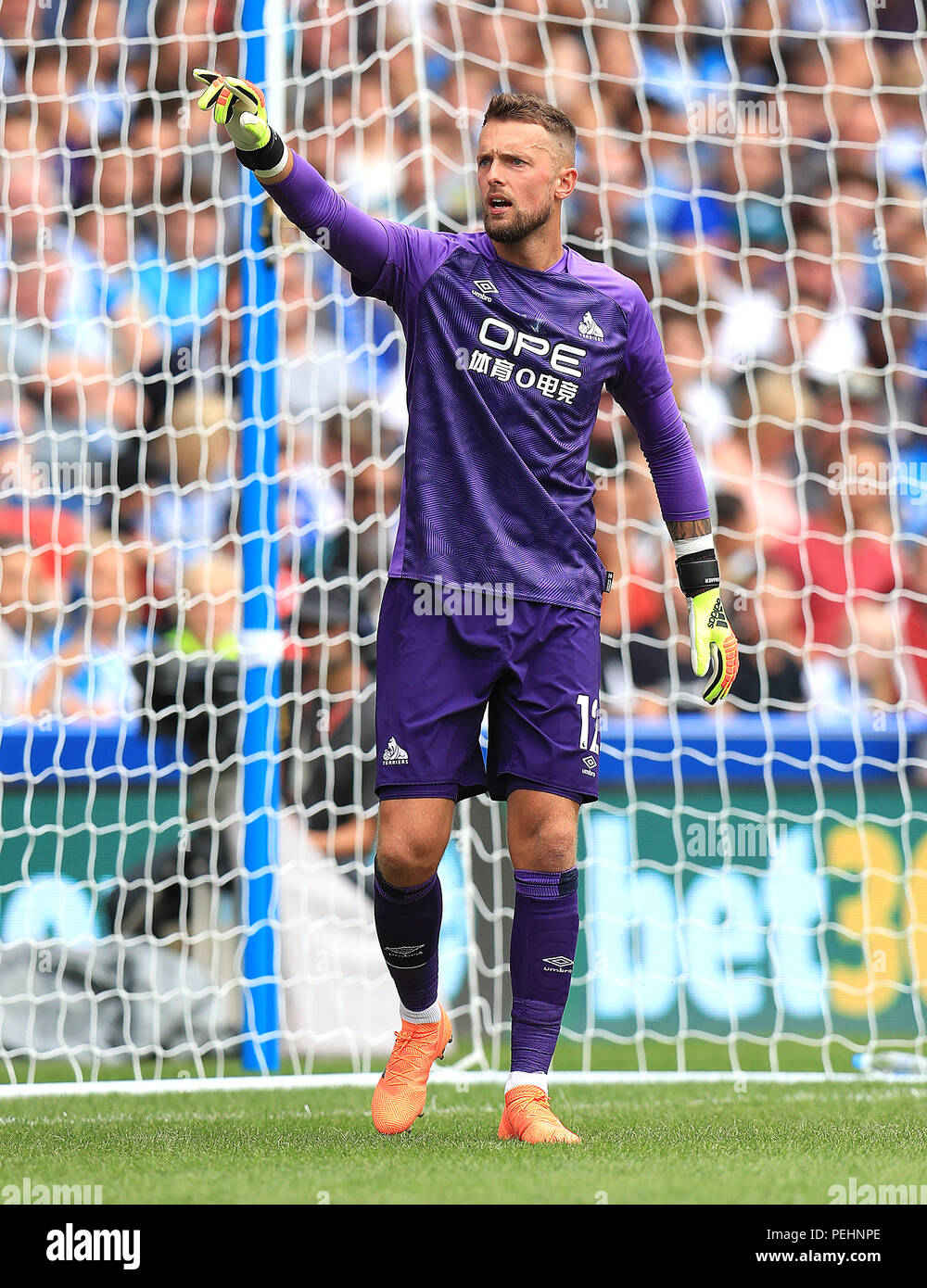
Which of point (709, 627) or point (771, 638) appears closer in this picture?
point (709, 627)

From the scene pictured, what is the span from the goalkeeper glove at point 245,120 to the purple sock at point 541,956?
148 cm

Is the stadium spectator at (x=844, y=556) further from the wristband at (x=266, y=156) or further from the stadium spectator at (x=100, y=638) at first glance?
the wristband at (x=266, y=156)

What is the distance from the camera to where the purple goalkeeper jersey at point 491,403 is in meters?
3.13

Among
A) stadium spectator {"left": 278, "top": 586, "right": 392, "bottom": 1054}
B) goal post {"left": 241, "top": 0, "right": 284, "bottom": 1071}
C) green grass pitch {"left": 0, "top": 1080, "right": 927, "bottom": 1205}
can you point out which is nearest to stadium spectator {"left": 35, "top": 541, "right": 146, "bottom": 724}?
stadium spectator {"left": 278, "top": 586, "right": 392, "bottom": 1054}

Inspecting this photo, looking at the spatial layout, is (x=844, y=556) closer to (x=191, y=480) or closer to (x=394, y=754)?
(x=191, y=480)

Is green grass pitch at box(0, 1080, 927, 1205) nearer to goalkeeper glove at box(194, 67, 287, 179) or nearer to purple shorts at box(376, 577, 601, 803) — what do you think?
purple shorts at box(376, 577, 601, 803)

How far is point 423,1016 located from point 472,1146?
33 centimetres

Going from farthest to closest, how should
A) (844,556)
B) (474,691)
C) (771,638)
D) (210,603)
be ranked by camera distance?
(844,556)
(771,638)
(210,603)
(474,691)

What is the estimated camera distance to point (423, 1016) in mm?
3279

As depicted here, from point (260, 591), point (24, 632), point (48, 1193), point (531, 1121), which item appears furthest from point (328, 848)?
point (48, 1193)

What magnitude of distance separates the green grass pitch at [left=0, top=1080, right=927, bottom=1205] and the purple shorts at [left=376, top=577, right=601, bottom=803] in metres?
0.71

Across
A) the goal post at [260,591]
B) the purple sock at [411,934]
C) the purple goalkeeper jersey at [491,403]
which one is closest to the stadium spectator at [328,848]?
the goal post at [260,591]

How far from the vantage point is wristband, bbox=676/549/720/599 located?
3.48m
